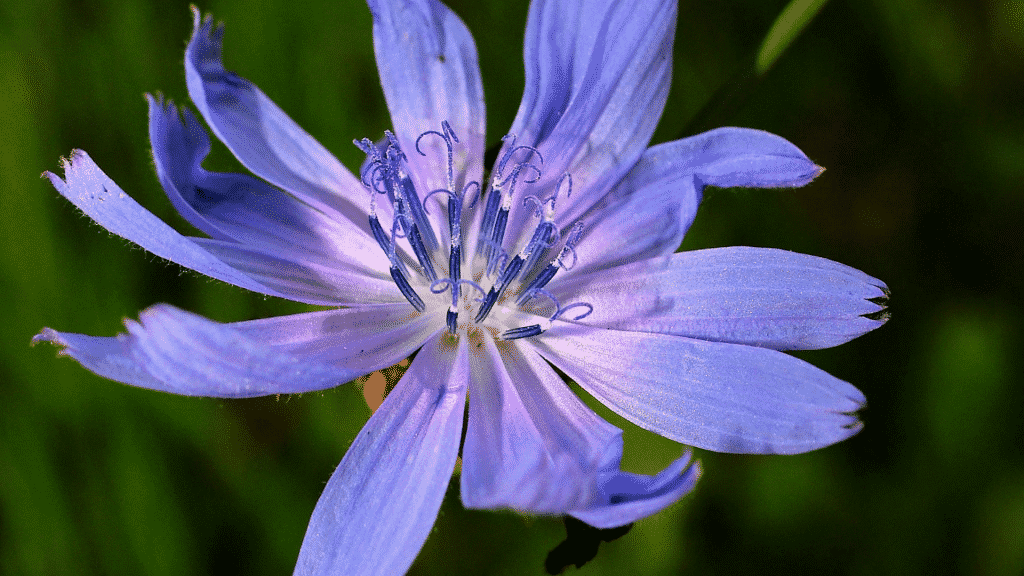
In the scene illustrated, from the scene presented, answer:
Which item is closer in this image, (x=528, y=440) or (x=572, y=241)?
(x=528, y=440)

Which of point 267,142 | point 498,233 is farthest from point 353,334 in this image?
point 267,142

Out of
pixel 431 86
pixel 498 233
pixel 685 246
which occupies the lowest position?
pixel 685 246

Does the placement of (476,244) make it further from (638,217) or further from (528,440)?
(528,440)

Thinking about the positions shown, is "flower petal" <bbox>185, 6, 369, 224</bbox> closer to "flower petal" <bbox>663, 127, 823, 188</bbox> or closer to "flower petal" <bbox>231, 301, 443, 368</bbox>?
"flower petal" <bbox>231, 301, 443, 368</bbox>

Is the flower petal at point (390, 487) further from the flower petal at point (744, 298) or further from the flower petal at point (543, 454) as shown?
the flower petal at point (744, 298)

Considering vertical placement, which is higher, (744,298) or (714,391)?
(744,298)

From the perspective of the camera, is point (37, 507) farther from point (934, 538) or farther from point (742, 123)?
point (934, 538)
